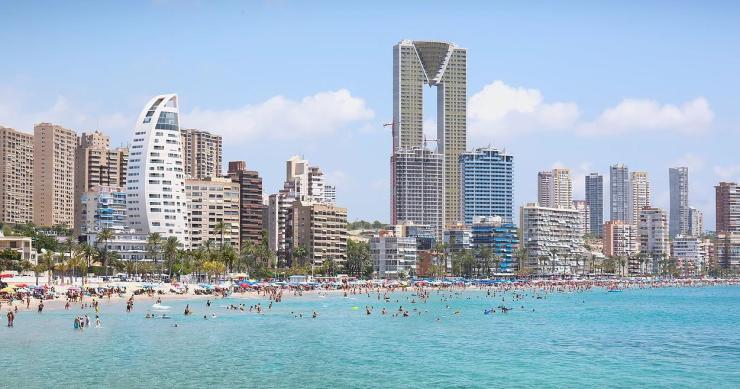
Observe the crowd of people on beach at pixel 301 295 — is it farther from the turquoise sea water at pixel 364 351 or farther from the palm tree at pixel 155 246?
the palm tree at pixel 155 246

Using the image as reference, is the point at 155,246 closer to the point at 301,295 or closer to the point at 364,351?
the point at 301,295

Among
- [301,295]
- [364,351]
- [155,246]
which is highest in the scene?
[155,246]

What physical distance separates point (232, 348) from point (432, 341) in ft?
59.4

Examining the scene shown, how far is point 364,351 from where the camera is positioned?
70688mm

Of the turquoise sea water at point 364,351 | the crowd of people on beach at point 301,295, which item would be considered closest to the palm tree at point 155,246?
the crowd of people on beach at point 301,295

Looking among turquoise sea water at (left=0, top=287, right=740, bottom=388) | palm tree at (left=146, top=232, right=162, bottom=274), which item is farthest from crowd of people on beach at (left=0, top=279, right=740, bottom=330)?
palm tree at (left=146, top=232, right=162, bottom=274)

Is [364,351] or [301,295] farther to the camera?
[301,295]

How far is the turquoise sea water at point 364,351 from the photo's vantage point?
55.5 meters

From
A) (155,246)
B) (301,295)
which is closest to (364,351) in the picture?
(301,295)

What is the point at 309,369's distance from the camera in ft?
195

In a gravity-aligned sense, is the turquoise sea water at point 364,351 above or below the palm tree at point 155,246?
below

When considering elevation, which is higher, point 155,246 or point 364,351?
point 155,246

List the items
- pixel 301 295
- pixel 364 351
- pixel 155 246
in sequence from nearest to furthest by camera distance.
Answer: pixel 364 351, pixel 301 295, pixel 155 246

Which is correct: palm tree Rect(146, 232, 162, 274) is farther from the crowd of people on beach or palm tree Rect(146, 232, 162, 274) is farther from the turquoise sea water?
the turquoise sea water
